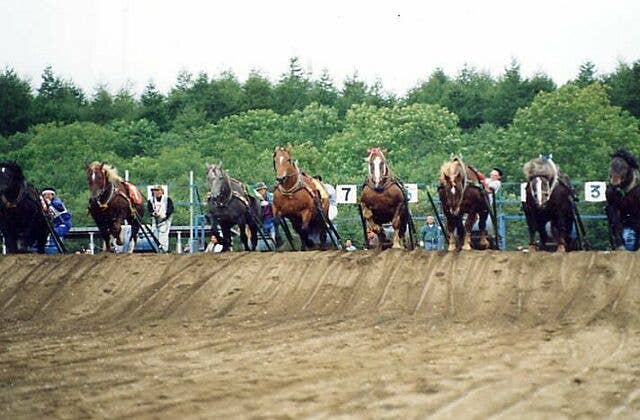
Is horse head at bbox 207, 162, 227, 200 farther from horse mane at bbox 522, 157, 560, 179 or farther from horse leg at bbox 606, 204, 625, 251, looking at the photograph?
horse leg at bbox 606, 204, 625, 251

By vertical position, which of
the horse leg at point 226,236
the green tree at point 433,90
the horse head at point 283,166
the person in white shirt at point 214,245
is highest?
the green tree at point 433,90

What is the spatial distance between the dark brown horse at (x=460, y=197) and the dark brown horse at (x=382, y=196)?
0.96 metres

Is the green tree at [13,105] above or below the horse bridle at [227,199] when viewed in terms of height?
above

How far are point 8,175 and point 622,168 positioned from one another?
468 inches

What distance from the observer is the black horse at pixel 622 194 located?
22625 millimetres

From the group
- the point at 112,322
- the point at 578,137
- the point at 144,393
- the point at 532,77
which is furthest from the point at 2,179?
the point at 532,77

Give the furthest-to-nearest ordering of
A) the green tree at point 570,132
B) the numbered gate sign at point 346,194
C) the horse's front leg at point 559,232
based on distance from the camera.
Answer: the green tree at point 570,132 < the numbered gate sign at point 346,194 < the horse's front leg at point 559,232

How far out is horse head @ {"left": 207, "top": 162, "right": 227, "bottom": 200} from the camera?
25.9 metres

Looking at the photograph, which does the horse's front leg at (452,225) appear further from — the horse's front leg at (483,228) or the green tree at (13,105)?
the green tree at (13,105)

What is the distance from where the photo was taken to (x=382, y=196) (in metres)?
23.8

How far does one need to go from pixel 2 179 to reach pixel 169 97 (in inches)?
2307

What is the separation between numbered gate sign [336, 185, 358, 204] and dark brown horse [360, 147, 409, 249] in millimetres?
5461

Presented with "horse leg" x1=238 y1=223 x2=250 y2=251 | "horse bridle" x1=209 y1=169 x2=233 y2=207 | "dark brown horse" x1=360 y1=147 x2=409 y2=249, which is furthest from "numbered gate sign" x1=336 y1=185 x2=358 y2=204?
"dark brown horse" x1=360 y1=147 x2=409 y2=249

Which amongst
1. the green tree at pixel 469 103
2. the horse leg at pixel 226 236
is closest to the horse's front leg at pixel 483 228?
the horse leg at pixel 226 236
